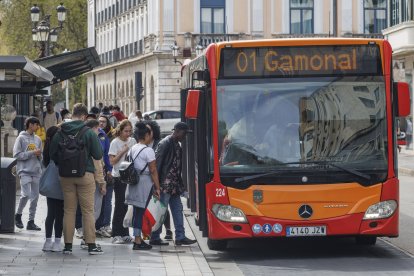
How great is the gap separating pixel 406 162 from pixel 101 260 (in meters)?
30.9

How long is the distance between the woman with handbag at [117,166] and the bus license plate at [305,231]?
10.5ft

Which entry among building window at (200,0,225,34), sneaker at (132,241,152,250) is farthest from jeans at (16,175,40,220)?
building window at (200,0,225,34)

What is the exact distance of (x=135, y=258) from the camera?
16.4 m

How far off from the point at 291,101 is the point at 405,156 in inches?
1411

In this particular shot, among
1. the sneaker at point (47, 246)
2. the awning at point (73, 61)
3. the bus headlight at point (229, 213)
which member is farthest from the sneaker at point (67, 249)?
the awning at point (73, 61)

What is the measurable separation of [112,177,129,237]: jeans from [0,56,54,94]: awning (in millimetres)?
Answer: 1817

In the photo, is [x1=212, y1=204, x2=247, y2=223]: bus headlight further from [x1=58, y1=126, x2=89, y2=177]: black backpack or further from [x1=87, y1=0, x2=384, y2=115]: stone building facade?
[x1=87, y1=0, x2=384, y2=115]: stone building facade

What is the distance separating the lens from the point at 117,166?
62.9 feet

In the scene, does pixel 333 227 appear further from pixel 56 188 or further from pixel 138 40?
pixel 138 40

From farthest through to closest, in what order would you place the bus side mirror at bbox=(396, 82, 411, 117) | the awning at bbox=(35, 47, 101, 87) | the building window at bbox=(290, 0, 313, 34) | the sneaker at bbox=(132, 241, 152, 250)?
1. the building window at bbox=(290, 0, 313, 34)
2. the awning at bbox=(35, 47, 101, 87)
3. the sneaker at bbox=(132, 241, 152, 250)
4. the bus side mirror at bbox=(396, 82, 411, 117)

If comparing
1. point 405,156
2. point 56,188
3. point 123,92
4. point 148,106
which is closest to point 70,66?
point 56,188

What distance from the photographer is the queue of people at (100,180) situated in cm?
1664

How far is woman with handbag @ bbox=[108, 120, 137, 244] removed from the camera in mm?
18891

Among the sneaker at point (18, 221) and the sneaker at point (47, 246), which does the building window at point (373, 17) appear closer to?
the sneaker at point (18, 221)
